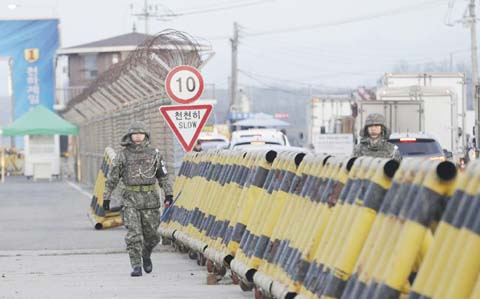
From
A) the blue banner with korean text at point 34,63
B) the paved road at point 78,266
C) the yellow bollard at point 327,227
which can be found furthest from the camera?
the blue banner with korean text at point 34,63

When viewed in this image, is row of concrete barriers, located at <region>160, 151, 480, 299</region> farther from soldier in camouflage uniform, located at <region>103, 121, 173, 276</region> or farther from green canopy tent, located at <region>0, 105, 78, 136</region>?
green canopy tent, located at <region>0, 105, 78, 136</region>

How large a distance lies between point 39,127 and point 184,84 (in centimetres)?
3283

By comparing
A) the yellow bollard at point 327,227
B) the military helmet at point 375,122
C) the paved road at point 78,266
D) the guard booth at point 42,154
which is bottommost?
the guard booth at point 42,154

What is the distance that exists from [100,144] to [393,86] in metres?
10.7

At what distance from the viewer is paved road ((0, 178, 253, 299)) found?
13.7m

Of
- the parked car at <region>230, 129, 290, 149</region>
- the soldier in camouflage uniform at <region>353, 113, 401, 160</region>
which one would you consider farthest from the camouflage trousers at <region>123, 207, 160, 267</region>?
the parked car at <region>230, 129, 290, 149</region>

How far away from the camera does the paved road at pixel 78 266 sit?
13.7 meters

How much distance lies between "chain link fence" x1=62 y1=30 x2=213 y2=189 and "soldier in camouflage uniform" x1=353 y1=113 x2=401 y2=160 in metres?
5.58

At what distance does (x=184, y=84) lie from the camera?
20.8 m

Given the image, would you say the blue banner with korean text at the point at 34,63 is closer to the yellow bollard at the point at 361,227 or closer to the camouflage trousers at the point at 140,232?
the camouflage trousers at the point at 140,232

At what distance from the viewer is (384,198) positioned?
870cm

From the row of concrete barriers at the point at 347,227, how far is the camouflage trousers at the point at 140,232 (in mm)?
875

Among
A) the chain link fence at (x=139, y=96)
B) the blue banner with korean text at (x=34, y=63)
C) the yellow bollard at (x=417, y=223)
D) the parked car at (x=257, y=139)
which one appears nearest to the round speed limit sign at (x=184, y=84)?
the chain link fence at (x=139, y=96)

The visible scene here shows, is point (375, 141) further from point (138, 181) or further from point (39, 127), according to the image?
point (39, 127)
